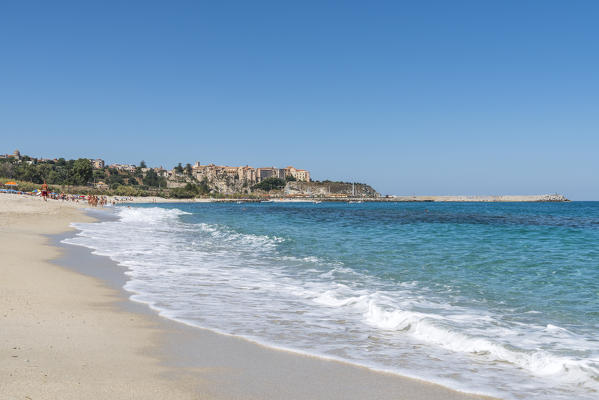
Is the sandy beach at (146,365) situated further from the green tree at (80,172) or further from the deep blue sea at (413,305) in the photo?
the green tree at (80,172)

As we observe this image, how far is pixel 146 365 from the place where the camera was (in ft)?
12.5

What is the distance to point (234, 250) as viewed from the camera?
15.0 metres

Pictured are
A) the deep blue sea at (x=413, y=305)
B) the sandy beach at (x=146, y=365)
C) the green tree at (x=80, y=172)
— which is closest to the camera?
the sandy beach at (x=146, y=365)

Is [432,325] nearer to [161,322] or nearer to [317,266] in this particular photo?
[161,322]

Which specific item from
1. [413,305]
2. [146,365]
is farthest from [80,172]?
[146,365]

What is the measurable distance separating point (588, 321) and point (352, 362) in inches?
160

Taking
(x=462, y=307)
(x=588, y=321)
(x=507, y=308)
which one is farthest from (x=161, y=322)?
(x=588, y=321)

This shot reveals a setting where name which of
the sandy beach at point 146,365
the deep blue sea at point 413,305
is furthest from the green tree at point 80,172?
the sandy beach at point 146,365

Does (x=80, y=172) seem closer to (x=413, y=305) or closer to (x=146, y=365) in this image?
(x=413, y=305)

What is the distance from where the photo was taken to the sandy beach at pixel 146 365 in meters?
3.26

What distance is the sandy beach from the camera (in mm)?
3262

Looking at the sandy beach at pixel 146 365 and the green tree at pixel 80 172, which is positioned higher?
the green tree at pixel 80 172

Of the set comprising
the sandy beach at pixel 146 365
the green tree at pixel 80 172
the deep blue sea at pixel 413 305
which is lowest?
the deep blue sea at pixel 413 305

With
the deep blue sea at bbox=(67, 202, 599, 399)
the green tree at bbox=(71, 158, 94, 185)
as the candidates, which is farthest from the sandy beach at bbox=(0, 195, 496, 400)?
the green tree at bbox=(71, 158, 94, 185)
